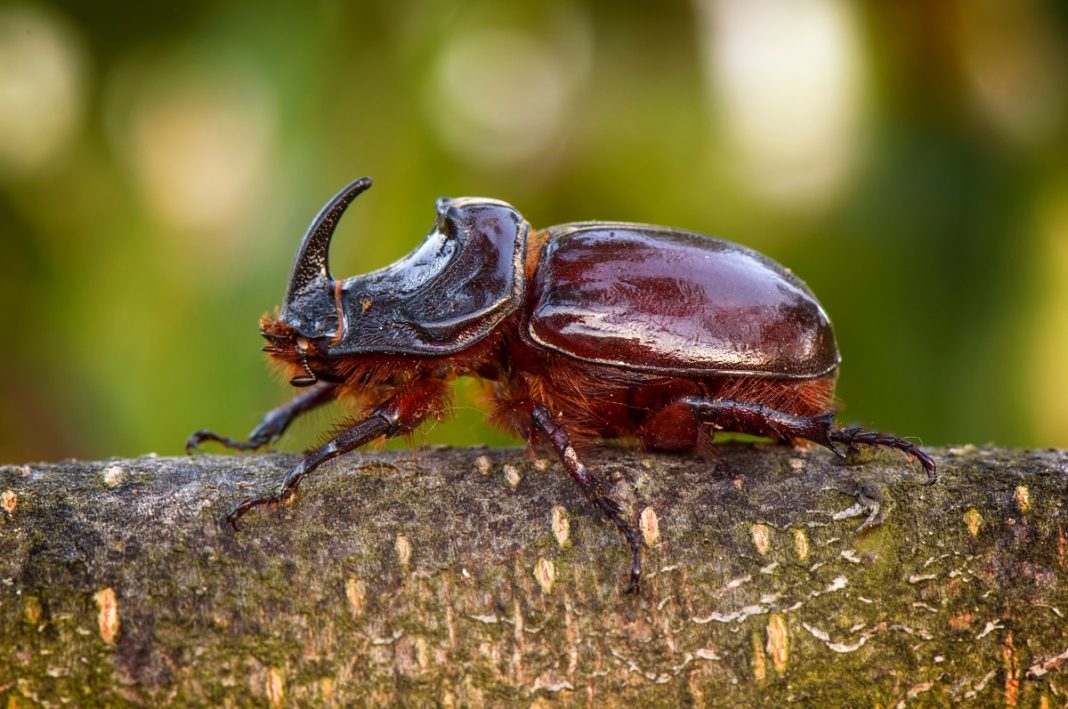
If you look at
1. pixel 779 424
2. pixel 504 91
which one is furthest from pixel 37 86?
pixel 779 424

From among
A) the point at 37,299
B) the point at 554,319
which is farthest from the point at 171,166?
the point at 554,319

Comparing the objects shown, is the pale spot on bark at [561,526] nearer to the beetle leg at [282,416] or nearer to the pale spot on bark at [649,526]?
the pale spot on bark at [649,526]

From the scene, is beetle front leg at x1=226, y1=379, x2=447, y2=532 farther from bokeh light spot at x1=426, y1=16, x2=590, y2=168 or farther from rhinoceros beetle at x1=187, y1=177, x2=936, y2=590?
bokeh light spot at x1=426, y1=16, x2=590, y2=168

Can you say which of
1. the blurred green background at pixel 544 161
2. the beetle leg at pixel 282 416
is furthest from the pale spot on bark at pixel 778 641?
the blurred green background at pixel 544 161

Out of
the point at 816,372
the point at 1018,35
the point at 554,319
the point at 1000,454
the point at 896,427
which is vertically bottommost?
the point at 896,427

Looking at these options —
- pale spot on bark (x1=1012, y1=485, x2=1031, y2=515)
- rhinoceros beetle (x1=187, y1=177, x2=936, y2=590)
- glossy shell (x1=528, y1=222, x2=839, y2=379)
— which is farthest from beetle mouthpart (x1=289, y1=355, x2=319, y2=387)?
pale spot on bark (x1=1012, y1=485, x2=1031, y2=515)

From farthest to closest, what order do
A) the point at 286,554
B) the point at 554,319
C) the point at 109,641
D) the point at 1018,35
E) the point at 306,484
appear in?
the point at 1018,35
the point at 554,319
the point at 306,484
the point at 286,554
the point at 109,641

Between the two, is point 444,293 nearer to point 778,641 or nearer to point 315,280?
point 315,280

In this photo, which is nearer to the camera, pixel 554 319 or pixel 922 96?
pixel 554 319

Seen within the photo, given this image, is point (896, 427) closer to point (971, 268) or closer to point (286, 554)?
point (971, 268)
